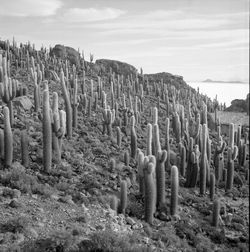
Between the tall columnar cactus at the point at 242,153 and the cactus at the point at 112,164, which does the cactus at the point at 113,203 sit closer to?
the cactus at the point at 112,164

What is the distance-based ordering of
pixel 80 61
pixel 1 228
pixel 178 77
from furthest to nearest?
pixel 178 77 → pixel 80 61 → pixel 1 228

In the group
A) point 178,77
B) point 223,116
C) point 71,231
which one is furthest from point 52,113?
point 178,77

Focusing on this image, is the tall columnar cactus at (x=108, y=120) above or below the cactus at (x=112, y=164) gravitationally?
above

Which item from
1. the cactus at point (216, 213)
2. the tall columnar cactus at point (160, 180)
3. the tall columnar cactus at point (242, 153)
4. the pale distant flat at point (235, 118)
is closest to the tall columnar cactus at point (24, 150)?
the tall columnar cactus at point (160, 180)

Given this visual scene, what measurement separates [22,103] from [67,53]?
82.4ft

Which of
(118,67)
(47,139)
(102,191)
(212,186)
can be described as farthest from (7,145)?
(118,67)

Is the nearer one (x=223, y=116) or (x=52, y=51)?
(x=223, y=116)

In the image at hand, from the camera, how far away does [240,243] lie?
1359 cm

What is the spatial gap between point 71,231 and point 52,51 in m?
35.9

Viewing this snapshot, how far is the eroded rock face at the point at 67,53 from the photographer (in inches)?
1695

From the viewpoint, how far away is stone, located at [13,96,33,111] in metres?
20.5

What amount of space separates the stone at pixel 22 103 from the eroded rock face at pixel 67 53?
71.5ft

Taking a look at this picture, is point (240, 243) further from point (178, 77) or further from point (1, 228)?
point (178, 77)

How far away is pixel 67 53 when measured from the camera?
44.7m
